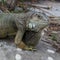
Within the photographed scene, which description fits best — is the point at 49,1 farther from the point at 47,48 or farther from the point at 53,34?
the point at 47,48

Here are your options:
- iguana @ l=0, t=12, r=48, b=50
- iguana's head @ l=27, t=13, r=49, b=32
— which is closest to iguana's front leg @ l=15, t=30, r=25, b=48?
iguana @ l=0, t=12, r=48, b=50

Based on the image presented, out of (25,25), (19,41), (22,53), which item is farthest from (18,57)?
(25,25)

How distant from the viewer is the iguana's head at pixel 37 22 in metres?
3.32

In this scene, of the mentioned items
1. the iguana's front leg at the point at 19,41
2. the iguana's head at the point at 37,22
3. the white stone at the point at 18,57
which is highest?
the iguana's head at the point at 37,22

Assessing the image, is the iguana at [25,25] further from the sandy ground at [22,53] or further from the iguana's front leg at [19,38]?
the sandy ground at [22,53]

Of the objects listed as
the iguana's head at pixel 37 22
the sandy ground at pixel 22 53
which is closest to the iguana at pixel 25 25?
the iguana's head at pixel 37 22

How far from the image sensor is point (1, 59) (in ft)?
10.4

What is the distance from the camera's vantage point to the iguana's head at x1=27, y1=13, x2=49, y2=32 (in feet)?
10.9

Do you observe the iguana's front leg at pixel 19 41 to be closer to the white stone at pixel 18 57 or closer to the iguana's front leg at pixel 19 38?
the iguana's front leg at pixel 19 38

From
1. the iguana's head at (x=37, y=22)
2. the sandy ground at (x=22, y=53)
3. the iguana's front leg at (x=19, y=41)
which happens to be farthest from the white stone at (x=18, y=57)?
the iguana's head at (x=37, y=22)

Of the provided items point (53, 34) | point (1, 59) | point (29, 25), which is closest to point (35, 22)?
point (29, 25)

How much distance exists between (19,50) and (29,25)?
0.37 m

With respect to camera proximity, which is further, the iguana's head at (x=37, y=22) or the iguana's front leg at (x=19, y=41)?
the iguana's front leg at (x=19, y=41)

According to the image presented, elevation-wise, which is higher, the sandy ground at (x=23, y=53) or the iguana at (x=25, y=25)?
the iguana at (x=25, y=25)
